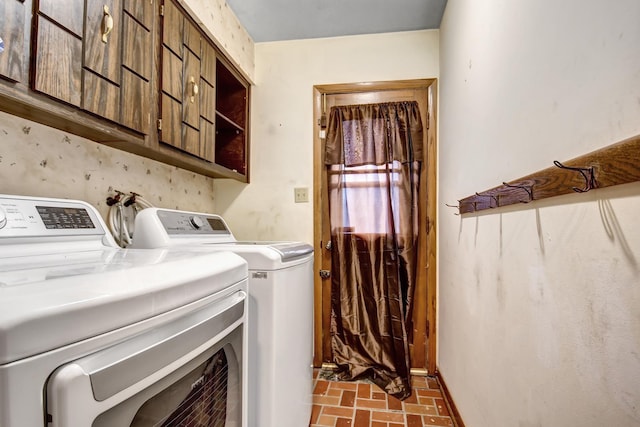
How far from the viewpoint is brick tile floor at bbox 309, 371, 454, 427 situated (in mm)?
1758

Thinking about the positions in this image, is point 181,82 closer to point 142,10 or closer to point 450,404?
point 142,10

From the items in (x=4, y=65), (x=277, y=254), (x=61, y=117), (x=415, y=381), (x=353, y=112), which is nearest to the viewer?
(x=4, y=65)

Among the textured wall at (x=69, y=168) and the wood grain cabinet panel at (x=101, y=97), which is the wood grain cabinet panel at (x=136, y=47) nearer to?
the wood grain cabinet panel at (x=101, y=97)

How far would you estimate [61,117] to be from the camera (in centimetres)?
102

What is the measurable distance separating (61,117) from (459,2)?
1.93 metres

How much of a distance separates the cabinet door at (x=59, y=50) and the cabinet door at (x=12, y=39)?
4 centimetres

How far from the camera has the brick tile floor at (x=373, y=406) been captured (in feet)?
5.77

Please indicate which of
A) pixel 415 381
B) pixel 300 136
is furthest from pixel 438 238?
pixel 300 136

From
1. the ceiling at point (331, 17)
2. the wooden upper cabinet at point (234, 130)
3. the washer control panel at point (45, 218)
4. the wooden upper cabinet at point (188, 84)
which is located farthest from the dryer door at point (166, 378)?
the ceiling at point (331, 17)

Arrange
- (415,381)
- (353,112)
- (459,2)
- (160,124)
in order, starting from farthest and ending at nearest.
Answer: (353,112)
(415,381)
(459,2)
(160,124)

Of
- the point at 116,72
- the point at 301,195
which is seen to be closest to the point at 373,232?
the point at 301,195

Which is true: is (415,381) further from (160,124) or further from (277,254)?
(160,124)

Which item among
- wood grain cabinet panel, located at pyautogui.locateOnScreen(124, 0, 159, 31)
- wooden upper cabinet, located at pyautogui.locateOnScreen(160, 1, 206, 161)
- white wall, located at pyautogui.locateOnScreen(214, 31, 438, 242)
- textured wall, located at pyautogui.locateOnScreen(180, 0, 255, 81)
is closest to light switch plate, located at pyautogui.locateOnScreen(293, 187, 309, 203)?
white wall, located at pyautogui.locateOnScreen(214, 31, 438, 242)

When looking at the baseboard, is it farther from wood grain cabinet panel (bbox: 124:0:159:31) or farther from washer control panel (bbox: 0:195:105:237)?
wood grain cabinet panel (bbox: 124:0:159:31)
